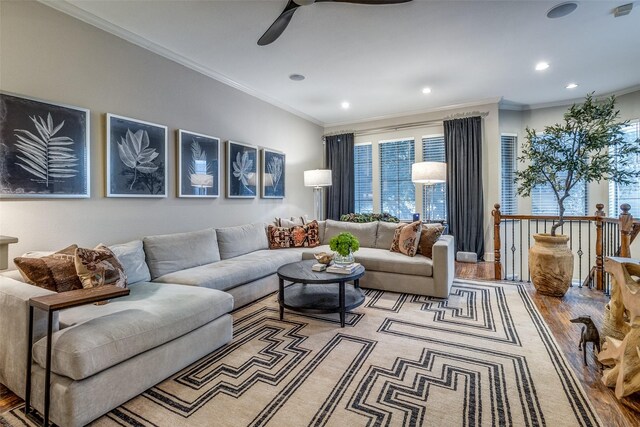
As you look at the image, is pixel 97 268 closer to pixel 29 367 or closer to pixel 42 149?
pixel 29 367

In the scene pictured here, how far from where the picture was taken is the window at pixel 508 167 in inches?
214

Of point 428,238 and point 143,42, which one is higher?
point 143,42

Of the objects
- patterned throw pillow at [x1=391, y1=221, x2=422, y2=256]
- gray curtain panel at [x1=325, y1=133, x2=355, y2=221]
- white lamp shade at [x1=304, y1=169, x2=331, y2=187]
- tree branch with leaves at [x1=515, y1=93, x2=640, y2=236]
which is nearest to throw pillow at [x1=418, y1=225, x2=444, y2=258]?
patterned throw pillow at [x1=391, y1=221, x2=422, y2=256]

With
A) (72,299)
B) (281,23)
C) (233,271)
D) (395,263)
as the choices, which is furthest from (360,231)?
(72,299)

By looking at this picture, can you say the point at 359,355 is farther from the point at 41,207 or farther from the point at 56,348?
the point at 41,207

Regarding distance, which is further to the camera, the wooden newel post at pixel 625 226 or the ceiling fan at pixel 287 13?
the wooden newel post at pixel 625 226

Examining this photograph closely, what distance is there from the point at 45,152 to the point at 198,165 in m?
1.50

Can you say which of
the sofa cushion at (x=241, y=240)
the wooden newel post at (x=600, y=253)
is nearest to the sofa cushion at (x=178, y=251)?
the sofa cushion at (x=241, y=240)

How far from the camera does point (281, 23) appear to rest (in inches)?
98.9

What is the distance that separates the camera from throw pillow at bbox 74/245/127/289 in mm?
1988

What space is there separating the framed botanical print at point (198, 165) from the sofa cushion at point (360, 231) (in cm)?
176

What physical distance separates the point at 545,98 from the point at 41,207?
22.2 feet

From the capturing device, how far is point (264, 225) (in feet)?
14.9

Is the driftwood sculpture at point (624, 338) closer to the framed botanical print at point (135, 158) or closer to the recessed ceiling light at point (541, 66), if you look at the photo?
the recessed ceiling light at point (541, 66)
